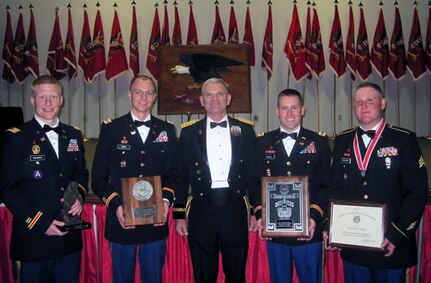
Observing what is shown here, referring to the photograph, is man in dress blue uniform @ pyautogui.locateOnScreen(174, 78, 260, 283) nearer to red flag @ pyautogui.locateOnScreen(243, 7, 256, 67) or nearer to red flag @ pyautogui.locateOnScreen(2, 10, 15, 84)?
red flag @ pyautogui.locateOnScreen(243, 7, 256, 67)

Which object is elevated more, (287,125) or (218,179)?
(287,125)

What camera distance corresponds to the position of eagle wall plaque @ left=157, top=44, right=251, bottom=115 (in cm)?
878

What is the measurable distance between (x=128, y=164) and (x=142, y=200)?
32cm

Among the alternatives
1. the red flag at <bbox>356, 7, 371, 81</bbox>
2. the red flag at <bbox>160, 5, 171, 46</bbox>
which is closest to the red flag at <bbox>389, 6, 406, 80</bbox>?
the red flag at <bbox>356, 7, 371, 81</bbox>

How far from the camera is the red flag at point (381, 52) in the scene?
9.25 meters

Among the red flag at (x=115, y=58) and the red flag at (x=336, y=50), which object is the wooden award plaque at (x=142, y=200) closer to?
the red flag at (x=115, y=58)

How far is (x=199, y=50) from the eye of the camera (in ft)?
29.0

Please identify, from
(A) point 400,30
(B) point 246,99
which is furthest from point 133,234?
(A) point 400,30

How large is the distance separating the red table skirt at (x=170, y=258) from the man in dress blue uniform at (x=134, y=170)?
0.73 metres

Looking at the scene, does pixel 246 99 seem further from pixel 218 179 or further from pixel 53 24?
pixel 218 179

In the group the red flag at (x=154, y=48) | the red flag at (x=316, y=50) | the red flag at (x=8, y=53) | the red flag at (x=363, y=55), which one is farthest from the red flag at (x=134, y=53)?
the red flag at (x=363, y=55)

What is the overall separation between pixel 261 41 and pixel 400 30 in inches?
127

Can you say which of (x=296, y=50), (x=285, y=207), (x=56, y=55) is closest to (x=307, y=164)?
(x=285, y=207)

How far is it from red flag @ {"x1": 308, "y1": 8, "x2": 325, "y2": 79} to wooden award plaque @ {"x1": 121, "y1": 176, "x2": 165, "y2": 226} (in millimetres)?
7441
